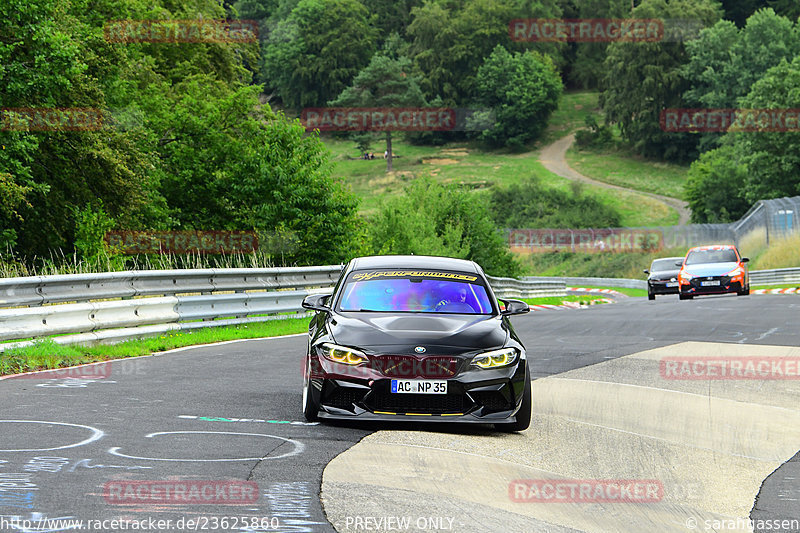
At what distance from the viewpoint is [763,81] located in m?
82.0

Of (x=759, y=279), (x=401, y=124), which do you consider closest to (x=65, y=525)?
(x=759, y=279)

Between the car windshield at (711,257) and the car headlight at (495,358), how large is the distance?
25.8 meters

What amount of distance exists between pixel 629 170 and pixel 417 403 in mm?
122380

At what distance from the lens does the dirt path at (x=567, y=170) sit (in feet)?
343

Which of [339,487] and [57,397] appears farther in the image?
[57,397]

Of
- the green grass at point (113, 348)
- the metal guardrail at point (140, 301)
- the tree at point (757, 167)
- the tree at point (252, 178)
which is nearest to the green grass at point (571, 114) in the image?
the tree at point (757, 167)

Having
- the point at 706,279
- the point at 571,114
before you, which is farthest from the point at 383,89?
the point at 706,279

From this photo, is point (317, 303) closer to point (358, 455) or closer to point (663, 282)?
point (358, 455)

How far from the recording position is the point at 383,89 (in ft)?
457

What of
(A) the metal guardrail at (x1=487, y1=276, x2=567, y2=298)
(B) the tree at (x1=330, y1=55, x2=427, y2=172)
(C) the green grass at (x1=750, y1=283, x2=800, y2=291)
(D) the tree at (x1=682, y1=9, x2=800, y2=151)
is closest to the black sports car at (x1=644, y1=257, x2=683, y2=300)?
(A) the metal guardrail at (x1=487, y1=276, x2=567, y2=298)

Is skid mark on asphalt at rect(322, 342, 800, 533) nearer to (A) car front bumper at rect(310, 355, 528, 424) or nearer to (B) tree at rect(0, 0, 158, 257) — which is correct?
(A) car front bumper at rect(310, 355, 528, 424)

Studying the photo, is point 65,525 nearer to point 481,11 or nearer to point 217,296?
point 217,296

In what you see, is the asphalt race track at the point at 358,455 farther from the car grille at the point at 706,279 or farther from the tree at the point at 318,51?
the tree at the point at 318,51

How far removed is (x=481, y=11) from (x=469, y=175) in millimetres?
48168
